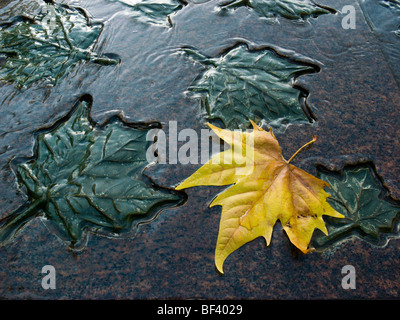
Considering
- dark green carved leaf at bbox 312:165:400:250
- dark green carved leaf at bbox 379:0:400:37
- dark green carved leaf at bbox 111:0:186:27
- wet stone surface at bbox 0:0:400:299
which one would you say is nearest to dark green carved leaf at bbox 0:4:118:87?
wet stone surface at bbox 0:0:400:299

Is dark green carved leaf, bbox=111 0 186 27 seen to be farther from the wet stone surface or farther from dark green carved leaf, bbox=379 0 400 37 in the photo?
dark green carved leaf, bbox=379 0 400 37

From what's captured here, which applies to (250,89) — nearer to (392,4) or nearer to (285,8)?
(285,8)

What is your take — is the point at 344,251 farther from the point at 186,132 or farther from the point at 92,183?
the point at 92,183

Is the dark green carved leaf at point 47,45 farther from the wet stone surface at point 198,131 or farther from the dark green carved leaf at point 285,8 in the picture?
the dark green carved leaf at point 285,8

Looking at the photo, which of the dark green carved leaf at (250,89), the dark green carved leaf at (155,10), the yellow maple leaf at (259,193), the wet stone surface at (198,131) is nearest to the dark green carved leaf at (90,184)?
the wet stone surface at (198,131)

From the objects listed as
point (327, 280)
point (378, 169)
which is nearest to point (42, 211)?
point (327, 280)

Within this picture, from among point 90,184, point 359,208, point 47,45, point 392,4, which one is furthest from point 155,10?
point 359,208
